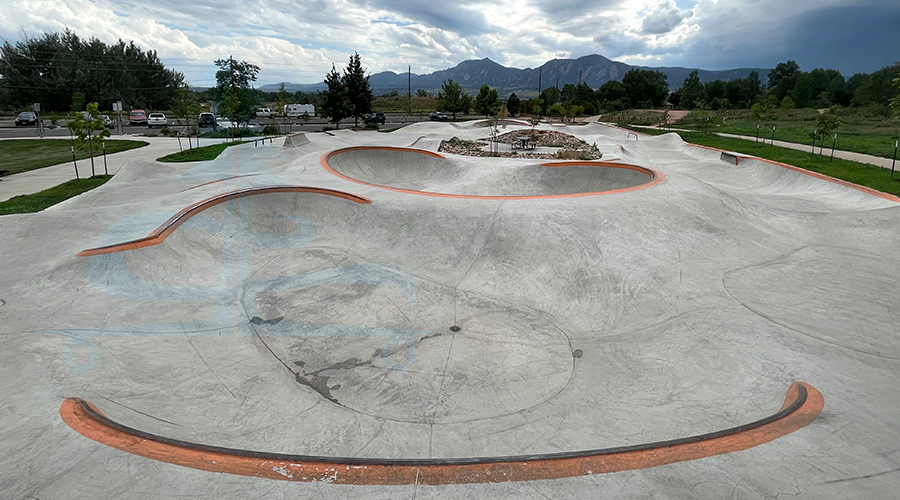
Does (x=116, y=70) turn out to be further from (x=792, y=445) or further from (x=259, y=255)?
(x=792, y=445)

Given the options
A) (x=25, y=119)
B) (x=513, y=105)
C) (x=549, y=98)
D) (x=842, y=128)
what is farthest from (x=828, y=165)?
(x=25, y=119)

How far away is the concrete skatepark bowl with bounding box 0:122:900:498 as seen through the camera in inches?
158

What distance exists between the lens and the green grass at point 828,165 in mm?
17183

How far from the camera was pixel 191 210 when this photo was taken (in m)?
11.2

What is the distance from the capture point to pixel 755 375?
6.13 meters

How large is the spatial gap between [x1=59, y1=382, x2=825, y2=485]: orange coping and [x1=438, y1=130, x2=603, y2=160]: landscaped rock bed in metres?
23.1

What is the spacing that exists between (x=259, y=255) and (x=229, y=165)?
443 inches

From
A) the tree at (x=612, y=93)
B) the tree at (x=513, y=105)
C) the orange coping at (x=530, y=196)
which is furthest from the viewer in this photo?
the tree at (x=612, y=93)

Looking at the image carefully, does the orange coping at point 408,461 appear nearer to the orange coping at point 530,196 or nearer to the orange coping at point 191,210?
the orange coping at point 191,210

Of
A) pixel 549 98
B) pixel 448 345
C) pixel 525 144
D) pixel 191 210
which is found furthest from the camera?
pixel 549 98

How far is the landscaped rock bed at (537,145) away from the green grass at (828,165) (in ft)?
33.5

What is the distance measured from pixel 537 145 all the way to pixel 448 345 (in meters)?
27.9

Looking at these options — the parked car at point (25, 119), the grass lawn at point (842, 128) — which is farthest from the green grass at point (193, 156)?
the grass lawn at point (842, 128)

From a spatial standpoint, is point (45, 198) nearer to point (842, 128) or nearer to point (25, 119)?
point (25, 119)
